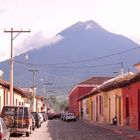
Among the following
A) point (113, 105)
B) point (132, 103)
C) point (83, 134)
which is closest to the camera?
point (83, 134)

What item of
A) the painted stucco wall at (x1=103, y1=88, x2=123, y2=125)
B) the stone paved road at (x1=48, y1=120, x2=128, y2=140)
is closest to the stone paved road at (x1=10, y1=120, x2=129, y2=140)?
the stone paved road at (x1=48, y1=120, x2=128, y2=140)

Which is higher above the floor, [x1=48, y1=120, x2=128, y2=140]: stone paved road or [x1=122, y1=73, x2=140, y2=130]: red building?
[x1=122, y1=73, x2=140, y2=130]: red building

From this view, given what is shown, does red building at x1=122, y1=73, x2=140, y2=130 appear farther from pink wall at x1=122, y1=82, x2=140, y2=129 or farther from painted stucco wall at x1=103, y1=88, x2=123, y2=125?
painted stucco wall at x1=103, y1=88, x2=123, y2=125

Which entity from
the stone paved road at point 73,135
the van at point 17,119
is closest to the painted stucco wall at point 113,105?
the stone paved road at point 73,135

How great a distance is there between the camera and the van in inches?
1294

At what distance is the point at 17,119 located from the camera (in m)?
33.2

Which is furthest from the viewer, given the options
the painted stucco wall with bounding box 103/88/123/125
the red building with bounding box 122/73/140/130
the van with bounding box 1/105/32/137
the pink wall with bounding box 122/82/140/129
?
the painted stucco wall with bounding box 103/88/123/125

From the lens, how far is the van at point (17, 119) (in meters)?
32.9

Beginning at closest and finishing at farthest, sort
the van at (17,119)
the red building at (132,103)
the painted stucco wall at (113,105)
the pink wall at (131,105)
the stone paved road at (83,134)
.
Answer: the stone paved road at (83,134) < the van at (17,119) < the red building at (132,103) < the pink wall at (131,105) < the painted stucco wall at (113,105)

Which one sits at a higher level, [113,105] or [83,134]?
[113,105]

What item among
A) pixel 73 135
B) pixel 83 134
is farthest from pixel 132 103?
pixel 73 135

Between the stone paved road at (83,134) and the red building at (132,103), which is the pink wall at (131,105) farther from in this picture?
the stone paved road at (83,134)

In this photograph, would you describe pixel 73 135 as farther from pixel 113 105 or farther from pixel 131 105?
pixel 113 105

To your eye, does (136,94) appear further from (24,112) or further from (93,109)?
(93,109)
